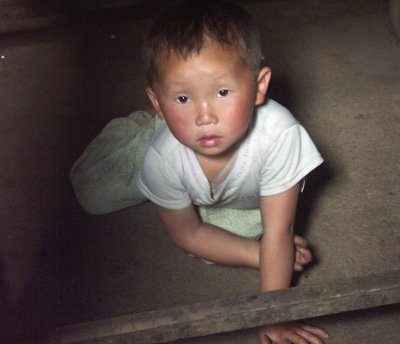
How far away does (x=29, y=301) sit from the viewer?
3.70ft

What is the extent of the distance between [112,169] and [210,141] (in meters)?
0.55

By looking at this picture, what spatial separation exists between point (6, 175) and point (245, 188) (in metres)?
0.71

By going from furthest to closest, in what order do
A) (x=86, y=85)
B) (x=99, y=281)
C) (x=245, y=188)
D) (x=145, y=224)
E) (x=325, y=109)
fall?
(x=86, y=85) → (x=325, y=109) → (x=145, y=224) → (x=99, y=281) → (x=245, y=188)

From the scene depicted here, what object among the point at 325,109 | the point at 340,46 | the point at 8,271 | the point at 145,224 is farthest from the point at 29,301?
the point at 340,46

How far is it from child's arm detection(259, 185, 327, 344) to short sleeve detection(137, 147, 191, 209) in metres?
0.16

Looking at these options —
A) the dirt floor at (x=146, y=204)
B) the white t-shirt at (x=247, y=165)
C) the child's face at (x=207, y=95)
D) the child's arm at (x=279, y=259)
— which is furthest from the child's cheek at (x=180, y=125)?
the dirt floor at (x=146, y=204)

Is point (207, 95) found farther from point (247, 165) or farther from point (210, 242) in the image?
point (210, 242)

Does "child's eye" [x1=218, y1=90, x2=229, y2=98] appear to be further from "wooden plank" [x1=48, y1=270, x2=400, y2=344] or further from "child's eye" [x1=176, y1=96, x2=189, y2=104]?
"wooden plank" [x1=48, y1=270, x2=400, y2=344]

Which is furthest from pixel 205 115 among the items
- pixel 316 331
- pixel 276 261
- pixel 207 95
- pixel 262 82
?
pixel 316 331

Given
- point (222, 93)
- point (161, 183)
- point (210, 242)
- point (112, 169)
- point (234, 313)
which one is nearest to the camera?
point (234, 313)

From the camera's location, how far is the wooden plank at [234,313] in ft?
2.21

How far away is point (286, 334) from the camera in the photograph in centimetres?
99

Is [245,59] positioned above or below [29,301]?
above

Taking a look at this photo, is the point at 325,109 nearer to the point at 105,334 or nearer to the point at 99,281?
the point at 99,281
